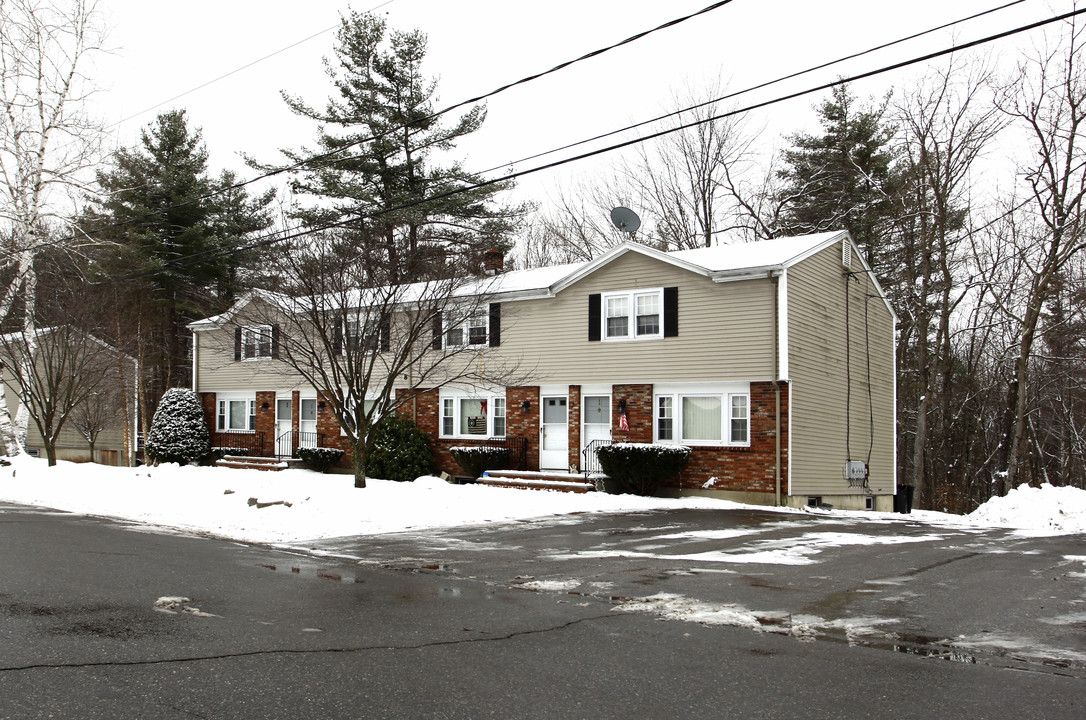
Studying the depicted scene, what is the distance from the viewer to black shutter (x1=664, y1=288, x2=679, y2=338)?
2216 cm

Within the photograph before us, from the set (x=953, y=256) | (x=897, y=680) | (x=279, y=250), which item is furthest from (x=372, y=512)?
(x=953, y=256)

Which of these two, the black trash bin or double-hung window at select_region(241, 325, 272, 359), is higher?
double-hung window at select_region(241, 325, 272, 359)

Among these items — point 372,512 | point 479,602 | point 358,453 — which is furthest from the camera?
point 358,453

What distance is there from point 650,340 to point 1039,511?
936 cm

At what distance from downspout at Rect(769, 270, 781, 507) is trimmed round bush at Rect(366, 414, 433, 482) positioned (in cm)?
997

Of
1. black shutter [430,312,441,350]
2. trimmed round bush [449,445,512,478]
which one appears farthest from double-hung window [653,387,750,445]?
black shutter [430,312,441,350]

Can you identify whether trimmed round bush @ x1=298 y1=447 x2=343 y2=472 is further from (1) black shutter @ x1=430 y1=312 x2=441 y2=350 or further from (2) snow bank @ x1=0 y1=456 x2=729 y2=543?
(1) black shutter @ x1=430 y1=312 x2=441 y2=350

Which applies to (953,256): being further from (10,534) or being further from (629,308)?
(10,534)

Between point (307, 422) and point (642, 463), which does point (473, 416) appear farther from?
point (307, 422)

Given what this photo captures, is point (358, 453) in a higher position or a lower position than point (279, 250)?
lower

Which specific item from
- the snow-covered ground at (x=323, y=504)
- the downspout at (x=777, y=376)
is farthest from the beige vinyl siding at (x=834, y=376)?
the snow-covered ground at (x=323, y=504)

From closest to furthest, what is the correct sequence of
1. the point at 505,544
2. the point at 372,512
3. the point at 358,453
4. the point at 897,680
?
the point at 897,680 < the point at 505,544 < the point at 372,512 < the point at 358,453

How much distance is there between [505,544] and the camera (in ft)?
42.0

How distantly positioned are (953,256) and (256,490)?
25.5m
